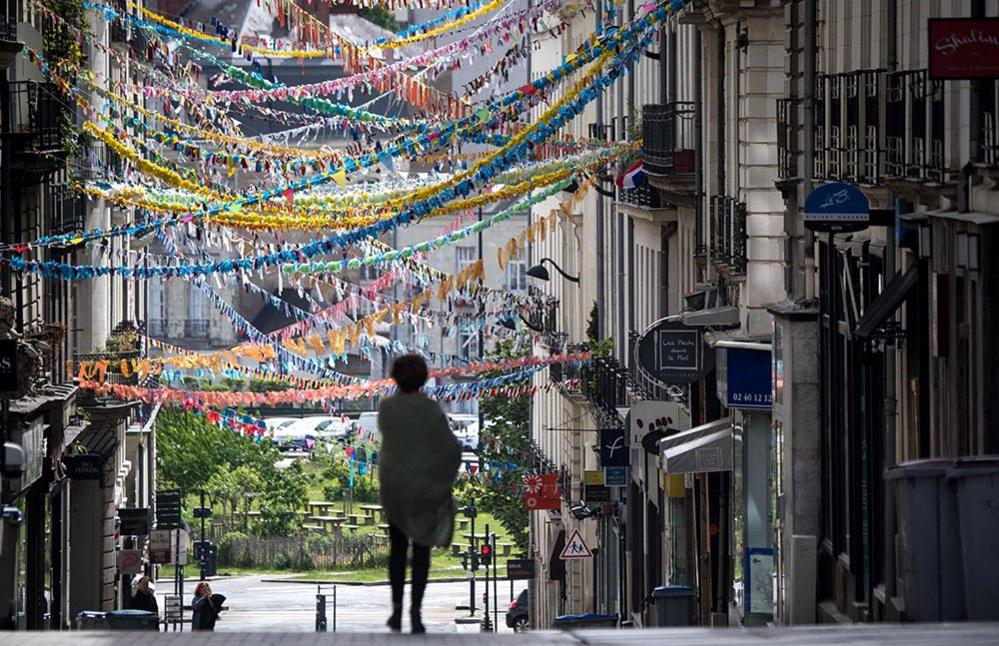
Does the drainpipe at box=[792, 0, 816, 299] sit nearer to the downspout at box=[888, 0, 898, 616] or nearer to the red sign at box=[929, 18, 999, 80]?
the downspout at box=[888, 0, 898, 616]

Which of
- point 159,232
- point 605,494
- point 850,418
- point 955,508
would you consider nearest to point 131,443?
point 159,232

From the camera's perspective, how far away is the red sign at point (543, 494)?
50688 millimetres

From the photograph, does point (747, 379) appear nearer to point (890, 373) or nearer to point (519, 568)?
point (890, 373)

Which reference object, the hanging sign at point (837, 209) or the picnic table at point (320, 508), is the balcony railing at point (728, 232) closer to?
the hanging sign at point (837, 209)

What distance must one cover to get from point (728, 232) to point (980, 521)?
14404 millimetres

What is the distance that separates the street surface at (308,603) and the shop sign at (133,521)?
6586 millimetres

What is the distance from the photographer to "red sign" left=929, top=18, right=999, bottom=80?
16.2 m

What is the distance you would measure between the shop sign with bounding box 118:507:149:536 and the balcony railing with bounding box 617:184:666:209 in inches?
622

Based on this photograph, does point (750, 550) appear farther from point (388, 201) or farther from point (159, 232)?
point (159, 232)

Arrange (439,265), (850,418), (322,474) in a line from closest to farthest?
(850,418) < (322,474) < (439,265)

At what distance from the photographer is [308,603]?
67.6 metres

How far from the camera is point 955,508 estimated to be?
15188 mm

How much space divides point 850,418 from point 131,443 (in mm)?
35844

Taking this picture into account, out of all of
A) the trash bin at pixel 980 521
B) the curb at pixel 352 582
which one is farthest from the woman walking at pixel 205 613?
the curb at pixel 352 582
